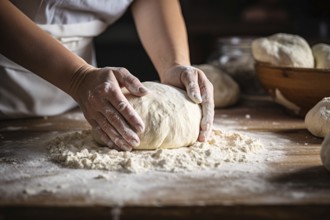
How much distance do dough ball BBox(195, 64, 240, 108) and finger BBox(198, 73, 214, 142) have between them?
52cm

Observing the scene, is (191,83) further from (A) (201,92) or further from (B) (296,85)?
(B) (296,85)

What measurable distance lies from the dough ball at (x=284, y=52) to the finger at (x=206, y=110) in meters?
0.47

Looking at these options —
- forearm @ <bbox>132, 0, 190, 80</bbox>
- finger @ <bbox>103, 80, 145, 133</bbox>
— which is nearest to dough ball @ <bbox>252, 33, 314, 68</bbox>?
forearm @ <bbox>132, 0, 190, 80</bbox>

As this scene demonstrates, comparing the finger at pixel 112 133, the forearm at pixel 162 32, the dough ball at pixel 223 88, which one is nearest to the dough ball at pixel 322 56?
the dough ball at pixel 223 88

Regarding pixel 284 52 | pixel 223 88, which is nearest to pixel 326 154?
pixel 284 52

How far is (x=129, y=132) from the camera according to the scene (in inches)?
50.3

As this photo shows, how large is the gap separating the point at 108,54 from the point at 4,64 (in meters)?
2.79

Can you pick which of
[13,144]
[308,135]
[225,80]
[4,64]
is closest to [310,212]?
[308,135]

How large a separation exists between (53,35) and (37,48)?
Answer: 39cm

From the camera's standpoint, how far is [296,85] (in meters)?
1.70

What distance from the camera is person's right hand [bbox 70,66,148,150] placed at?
1.27 metres

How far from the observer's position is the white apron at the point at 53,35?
1.71 metres

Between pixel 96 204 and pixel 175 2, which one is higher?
pixel 175 2

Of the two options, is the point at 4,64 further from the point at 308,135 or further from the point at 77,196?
the point at 308,135
